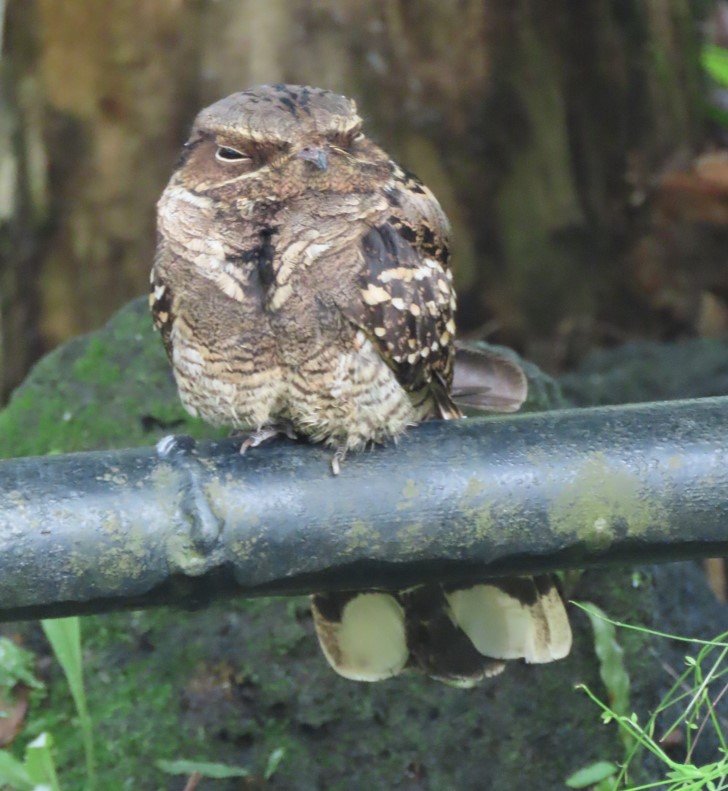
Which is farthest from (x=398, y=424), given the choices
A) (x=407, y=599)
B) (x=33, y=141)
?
(x=33, y=141)

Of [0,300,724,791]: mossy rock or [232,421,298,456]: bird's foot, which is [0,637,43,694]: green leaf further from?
[232,421,298,456]: bird's foot

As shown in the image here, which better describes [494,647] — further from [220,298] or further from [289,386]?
[220,298]

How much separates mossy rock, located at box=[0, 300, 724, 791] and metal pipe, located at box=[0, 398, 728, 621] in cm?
117

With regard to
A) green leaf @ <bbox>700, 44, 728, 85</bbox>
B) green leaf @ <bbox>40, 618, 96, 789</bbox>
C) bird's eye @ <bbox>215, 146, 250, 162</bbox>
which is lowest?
green leaf @ <bbox>40, 618, 96, 789</bbox>

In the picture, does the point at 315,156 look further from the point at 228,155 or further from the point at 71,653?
the point at 71,653

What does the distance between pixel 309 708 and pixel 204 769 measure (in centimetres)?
31

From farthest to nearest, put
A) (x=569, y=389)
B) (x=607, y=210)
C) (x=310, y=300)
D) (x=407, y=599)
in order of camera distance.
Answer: (x=607, y=210), (x=569, y=389), (x=407, y=599), (x=310, y=300)

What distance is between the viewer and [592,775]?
9.50ft

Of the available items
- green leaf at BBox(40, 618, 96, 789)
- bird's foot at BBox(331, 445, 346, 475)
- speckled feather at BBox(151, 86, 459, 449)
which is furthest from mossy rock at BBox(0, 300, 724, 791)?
bird's foot at BBox(331, 445, 346, 475)

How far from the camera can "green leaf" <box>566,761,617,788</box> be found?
2891mm

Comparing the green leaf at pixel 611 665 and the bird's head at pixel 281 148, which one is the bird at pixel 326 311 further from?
the green leaf at pixel 611 665

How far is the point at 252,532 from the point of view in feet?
6.16

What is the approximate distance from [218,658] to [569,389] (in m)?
2.13

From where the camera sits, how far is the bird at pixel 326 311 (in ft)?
8.12
